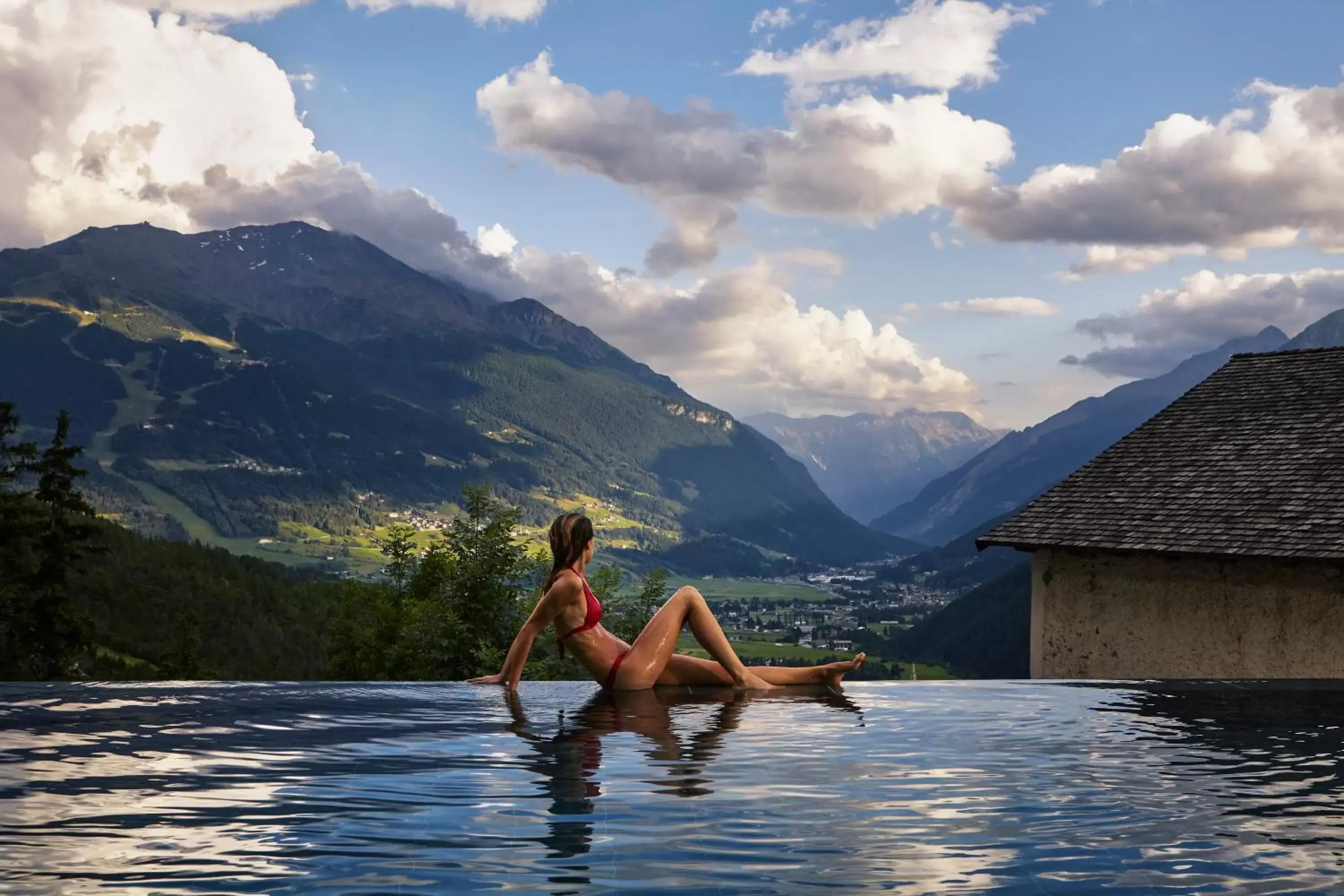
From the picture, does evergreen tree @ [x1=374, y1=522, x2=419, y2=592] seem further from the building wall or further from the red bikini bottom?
the red bikini bottom

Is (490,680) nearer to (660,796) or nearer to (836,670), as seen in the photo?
(836,670)

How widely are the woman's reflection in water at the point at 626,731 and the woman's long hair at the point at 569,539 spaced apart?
4.06 ft

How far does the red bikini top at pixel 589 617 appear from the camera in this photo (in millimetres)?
9391

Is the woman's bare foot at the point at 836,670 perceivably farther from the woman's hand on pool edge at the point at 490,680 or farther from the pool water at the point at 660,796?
the woman's hand on pool edge at the point at 490,680

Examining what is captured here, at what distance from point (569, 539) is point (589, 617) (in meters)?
0.75

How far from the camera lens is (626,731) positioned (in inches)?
338

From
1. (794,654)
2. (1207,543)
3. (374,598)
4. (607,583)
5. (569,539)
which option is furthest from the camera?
(794,654)

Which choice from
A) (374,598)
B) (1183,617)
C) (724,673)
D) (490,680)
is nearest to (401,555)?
(374,598)

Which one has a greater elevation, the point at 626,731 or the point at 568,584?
the point at 568,584

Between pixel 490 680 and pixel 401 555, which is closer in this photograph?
pixel 490 680

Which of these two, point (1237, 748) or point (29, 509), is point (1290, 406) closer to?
point (1237, 748)

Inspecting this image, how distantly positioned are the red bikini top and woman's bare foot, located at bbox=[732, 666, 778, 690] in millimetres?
1842

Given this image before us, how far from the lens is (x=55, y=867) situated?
487 cm

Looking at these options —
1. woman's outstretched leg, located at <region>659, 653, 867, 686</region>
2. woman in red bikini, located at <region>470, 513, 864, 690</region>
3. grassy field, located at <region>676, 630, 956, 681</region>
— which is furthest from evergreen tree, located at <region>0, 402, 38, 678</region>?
grassy field, located at <region>676, 630, 956, 681</region>
